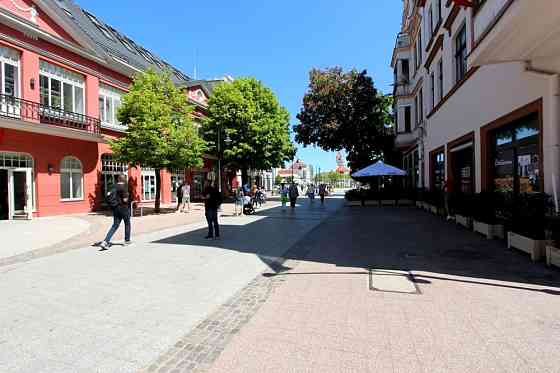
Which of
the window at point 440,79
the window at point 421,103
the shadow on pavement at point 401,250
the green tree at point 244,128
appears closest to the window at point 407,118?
the window at point 421,103

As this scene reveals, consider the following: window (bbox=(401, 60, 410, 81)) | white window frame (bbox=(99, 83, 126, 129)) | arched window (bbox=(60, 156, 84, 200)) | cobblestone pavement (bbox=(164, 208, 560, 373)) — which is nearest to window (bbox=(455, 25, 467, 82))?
Answer: cobblestone pavement (bbox=(164, 208, 560, 373))

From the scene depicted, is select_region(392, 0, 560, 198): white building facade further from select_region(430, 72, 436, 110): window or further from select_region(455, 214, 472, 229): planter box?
select_region(455, 214, 472, 229): planter box

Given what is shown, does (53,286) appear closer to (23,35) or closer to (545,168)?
(545,168)

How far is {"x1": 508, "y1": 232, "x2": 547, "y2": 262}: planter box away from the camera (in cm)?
652

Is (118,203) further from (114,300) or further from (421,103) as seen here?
(421,103)

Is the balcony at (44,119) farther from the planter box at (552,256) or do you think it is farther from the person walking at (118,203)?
the planter box at (552,256)

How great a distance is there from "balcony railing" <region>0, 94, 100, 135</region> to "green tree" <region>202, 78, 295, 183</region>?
414 inches

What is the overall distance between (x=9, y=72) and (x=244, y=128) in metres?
16.1

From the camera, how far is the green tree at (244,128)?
2831 centimetres

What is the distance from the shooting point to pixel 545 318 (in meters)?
3.84

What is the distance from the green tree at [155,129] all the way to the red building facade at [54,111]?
2.58 metres

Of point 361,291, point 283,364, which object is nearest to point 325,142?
point 361,291

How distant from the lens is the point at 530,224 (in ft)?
22.7

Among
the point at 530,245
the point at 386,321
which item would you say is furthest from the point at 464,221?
the point at 386,321
